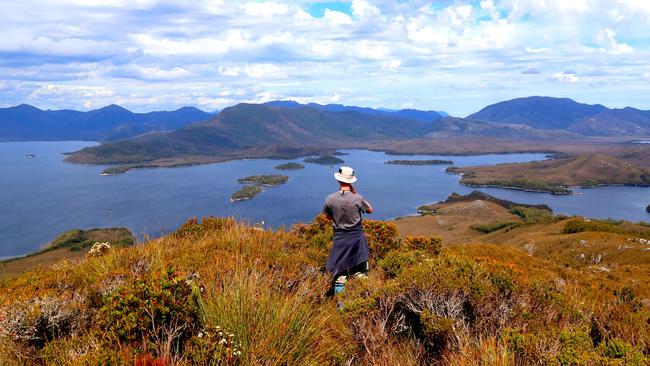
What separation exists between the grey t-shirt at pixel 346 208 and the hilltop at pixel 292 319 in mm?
1270

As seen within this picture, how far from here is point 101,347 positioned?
13.0ft

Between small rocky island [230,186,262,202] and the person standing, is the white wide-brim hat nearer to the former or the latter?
the person standing

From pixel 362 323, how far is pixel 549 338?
2202 mm

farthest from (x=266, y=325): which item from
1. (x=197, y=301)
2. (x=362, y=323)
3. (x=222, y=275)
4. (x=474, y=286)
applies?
(x=474, y=286)

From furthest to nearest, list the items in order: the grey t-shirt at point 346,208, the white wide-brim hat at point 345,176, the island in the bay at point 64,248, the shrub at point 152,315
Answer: the island in the bay at point 64,248
the white wide-brim hat at point 345,176
the grey t-shirt at point 346,208
the shrub at point 152,315

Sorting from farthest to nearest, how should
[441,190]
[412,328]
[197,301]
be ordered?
[441,190], [412,328], [197,301]

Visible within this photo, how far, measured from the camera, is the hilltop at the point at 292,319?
13.9ft

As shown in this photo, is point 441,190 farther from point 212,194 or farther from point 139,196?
point 139,196

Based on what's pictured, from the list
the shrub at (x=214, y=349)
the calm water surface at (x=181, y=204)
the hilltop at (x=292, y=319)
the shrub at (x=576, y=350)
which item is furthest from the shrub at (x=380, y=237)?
the calm water surface at (x=181, y=204)

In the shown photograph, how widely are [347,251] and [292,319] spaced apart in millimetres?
3671

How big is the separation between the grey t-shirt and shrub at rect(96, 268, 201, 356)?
4.03m

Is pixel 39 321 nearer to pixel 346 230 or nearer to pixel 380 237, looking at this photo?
pixel 346 230

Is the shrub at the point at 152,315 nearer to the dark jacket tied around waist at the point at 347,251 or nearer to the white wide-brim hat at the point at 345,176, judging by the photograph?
the dark jacket tied around waist at the point at 347,251

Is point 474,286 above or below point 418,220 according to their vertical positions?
above
